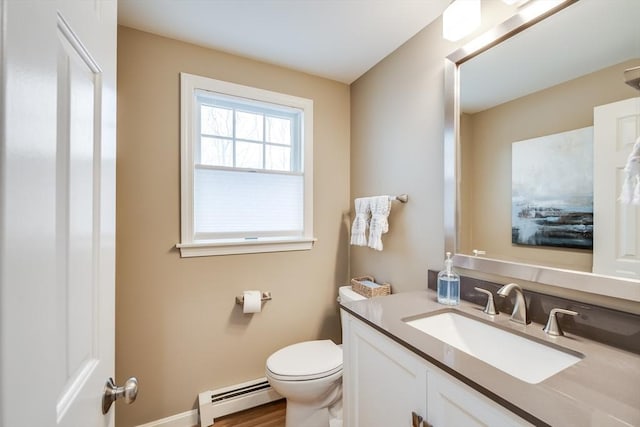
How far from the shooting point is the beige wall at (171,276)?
1.51 m

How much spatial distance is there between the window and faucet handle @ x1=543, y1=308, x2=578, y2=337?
4.58 ft

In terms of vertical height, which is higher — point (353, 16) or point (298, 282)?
point (353, 16)

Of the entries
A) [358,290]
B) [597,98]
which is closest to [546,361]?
[597,98]

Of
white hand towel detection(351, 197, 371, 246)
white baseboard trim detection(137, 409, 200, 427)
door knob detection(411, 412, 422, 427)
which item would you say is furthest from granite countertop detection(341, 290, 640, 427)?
white baseboard trim detection(137, 409, 200, 427)

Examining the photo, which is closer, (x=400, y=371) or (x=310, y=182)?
(x=400, y=371)

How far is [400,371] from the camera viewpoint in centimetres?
89

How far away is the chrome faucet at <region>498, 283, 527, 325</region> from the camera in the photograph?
3.27ft

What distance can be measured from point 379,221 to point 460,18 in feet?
3.52

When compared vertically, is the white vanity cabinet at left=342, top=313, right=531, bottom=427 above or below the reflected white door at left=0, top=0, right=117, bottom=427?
below

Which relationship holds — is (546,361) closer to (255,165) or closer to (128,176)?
(255,165)

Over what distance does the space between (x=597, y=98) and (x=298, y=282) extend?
69.4 inches

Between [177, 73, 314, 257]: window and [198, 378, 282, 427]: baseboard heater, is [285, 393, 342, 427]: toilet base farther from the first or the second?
[177, 73, 314, 257]: window

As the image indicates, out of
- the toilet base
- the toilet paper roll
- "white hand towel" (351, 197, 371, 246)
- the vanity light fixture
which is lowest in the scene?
the toilet base

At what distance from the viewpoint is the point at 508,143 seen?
116 cm
